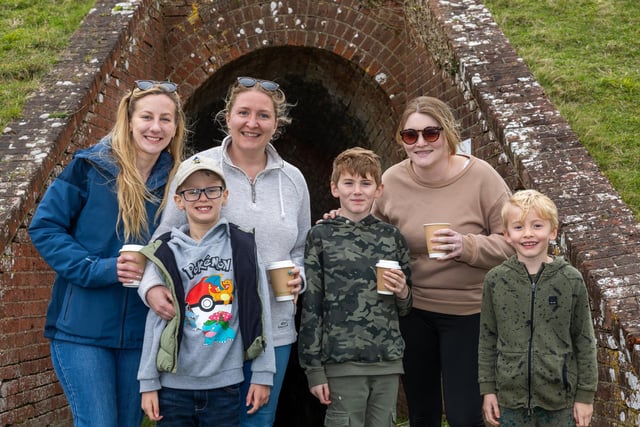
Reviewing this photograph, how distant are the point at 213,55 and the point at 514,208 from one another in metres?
5.38

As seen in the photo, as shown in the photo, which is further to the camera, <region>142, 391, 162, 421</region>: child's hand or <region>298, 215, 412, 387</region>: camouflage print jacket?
<region>298, 215, 412, 387</region>: camouflage print jacket

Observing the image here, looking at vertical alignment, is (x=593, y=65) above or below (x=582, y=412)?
above

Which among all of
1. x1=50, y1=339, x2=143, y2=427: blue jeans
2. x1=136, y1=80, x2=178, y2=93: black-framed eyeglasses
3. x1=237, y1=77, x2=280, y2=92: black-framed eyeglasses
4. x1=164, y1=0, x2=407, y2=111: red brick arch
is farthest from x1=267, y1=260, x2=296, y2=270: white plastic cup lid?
x1=164, y1=0, x2=407, y2=111: red brick arch

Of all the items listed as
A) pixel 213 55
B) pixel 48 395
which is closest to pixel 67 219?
pixel 48 395

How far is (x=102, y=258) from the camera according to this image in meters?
3.01

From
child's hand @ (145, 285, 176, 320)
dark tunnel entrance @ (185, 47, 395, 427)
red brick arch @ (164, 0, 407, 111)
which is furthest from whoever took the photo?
dark tunnel entrance @ (185, 47, 395, 427)

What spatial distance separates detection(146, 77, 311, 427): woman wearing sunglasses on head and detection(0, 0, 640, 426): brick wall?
1.85 metres

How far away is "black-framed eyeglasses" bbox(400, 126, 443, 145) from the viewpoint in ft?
11.2

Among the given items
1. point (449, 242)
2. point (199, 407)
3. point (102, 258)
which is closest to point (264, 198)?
point (102, 258)

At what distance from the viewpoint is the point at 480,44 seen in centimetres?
609

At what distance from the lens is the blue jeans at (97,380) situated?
9.48 ft

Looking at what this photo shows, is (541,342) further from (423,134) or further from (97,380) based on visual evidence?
(97,380)

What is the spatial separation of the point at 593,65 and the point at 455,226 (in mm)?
4083

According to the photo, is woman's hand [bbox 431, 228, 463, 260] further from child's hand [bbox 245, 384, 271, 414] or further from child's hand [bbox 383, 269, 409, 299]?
child's hand [bbox 245, 384, 271, 414]
